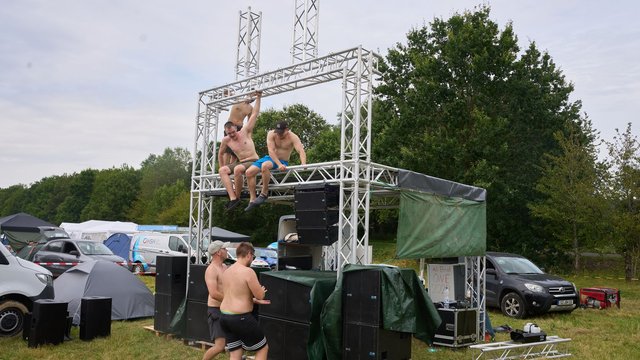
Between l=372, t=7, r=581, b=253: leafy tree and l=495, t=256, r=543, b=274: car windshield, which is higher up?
l=372, t=7, r=581, b=253: leafy tree

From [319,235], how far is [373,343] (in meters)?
1.93

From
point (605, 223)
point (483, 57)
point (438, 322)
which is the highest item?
point (483, 57)

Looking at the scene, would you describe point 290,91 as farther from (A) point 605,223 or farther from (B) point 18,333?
(A) point 605,223

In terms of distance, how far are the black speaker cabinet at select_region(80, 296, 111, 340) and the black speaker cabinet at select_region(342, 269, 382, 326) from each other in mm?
4562

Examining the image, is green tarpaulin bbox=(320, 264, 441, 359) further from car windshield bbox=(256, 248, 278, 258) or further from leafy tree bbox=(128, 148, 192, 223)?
leafy tree bbox=(128, 148, 192, 223)

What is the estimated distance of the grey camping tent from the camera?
401 inches

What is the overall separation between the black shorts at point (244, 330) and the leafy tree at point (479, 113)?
1642cm

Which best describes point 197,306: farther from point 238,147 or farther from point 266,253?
point 266,253

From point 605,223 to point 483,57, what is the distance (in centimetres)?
789

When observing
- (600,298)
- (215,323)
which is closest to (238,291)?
(215,323)

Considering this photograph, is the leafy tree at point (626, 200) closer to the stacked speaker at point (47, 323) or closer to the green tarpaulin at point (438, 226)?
the green tarpaulin at point (438, 226)

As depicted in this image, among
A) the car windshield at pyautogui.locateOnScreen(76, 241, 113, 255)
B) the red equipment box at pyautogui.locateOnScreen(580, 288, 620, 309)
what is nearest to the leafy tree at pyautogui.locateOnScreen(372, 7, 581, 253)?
the red equipment box at pyautogui.locateOnScreen(580, 288, 620, 309)

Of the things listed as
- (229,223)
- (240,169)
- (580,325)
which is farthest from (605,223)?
(229,223)

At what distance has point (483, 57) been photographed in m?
21.3
